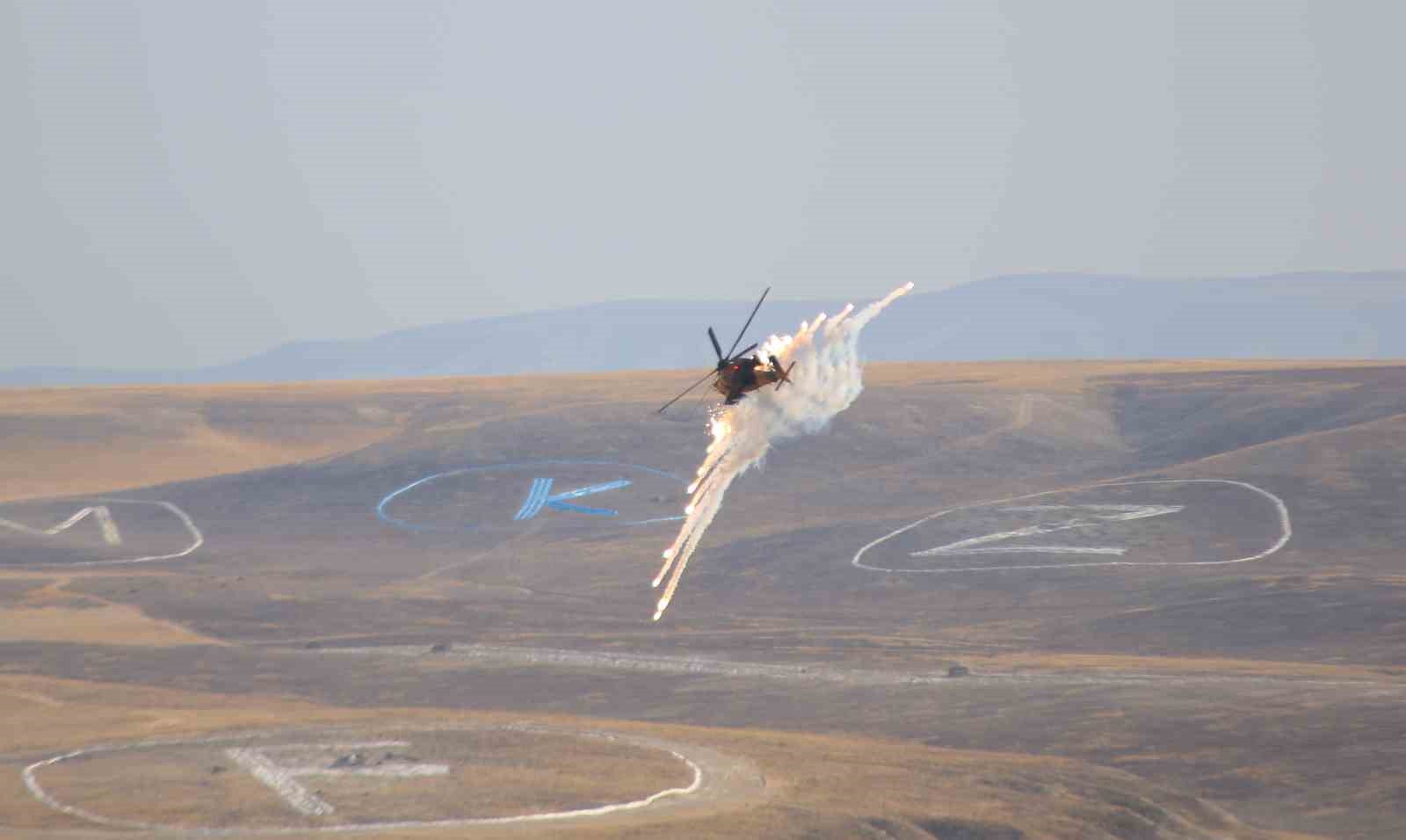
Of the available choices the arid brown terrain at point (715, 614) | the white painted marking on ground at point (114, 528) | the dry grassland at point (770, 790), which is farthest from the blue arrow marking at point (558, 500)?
the dry grassland at point (770, 790)

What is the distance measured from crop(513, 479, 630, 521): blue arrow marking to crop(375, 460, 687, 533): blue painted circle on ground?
933mm

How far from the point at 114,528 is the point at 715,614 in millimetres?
50856

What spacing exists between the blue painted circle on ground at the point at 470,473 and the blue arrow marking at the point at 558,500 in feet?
3.06

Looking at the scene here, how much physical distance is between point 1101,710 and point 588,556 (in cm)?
5275

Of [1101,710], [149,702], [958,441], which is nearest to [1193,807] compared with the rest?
[1101,710]

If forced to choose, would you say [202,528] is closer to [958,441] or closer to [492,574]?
[492,574]

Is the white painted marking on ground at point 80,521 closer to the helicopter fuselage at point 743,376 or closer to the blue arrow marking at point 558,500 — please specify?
the blue arrow marking at point 558,500

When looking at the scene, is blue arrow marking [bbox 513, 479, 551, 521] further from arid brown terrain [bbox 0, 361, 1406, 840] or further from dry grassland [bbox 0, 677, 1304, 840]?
dry grassland [bbox 0, 677, 1304, 840]

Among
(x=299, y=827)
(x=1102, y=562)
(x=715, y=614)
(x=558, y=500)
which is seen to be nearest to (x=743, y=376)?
(x=299, y=827)

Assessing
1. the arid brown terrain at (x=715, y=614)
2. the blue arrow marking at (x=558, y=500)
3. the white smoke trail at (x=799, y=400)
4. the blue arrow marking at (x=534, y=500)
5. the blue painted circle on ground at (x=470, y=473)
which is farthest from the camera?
the blue arrow marking at (x=534, y=500)

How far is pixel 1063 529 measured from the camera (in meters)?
103

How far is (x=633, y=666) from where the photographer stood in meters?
76.1

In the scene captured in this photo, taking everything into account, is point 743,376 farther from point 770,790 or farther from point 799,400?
point 770,790

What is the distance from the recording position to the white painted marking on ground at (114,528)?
11100cm
